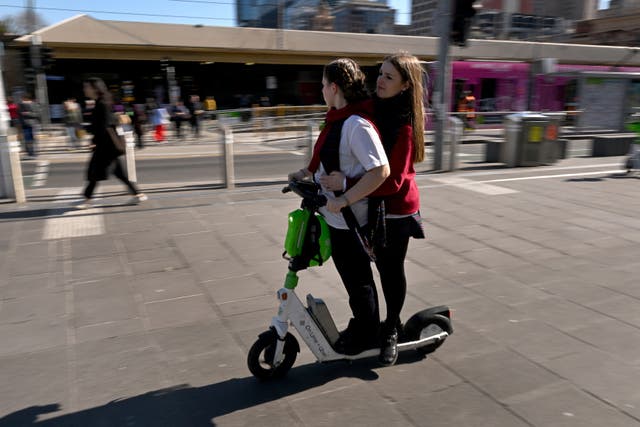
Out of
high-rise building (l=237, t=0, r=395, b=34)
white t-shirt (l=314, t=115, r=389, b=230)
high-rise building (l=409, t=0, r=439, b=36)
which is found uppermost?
high-rise building (l=237, t=0, r=395, b=34)

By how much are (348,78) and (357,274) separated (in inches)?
39.9

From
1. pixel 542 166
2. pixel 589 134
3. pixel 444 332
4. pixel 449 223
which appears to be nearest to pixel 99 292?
pixel 444 332

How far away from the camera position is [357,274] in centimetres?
281

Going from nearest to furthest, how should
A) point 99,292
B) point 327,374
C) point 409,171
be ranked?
point 409,171 → point 327,374 → point 99,292

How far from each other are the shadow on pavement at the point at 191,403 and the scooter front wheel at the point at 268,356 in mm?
63

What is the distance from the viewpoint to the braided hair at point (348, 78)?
261 centimetres

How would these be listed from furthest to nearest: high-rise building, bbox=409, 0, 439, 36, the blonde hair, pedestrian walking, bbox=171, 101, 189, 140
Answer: high-rise building, bbox=409, 0, 439, 36 < pedestrian walking, bbox=171, 101, 189, 140 < the blonde hair

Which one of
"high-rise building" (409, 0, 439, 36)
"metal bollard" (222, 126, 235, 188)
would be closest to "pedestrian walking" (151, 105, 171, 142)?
"metal bollard" (222, 126, 235, 188)

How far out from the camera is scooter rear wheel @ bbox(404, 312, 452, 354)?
3.17m

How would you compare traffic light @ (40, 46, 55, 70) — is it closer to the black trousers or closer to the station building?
the station building

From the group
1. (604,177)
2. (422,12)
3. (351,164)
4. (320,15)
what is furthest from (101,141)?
(320,15)

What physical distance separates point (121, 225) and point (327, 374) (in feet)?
13.3

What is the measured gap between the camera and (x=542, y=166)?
11.0m

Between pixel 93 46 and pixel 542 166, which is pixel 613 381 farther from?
pixel 93 46
